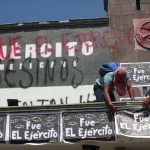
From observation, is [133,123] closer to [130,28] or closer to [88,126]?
[88,126]

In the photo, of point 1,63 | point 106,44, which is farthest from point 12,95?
point 106,44

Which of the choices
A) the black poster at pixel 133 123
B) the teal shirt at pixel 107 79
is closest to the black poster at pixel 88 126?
the black poster at pixel 133 123

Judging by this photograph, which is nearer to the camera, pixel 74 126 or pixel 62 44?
pixel 74 126

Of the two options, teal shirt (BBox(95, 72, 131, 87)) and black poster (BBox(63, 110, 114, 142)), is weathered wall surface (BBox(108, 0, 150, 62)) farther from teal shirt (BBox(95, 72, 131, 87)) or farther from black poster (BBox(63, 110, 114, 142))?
black poster (BBox(63, 110, 114, 142))

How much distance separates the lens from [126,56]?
1645cm

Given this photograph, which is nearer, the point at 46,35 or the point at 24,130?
the point at 24,130

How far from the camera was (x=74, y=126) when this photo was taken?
11.3 m

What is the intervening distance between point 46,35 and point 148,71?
4.00 metres

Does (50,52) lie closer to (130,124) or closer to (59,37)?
(59,37)

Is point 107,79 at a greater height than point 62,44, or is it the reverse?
point 62,44

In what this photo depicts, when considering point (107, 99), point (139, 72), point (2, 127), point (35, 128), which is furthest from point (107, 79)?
point (139, 72)

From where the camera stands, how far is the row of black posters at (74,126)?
1113 centimetres

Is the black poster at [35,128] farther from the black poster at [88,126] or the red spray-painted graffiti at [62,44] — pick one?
the red spray-painted graffiti at [62,44]

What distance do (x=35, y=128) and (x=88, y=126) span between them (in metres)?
1.14
